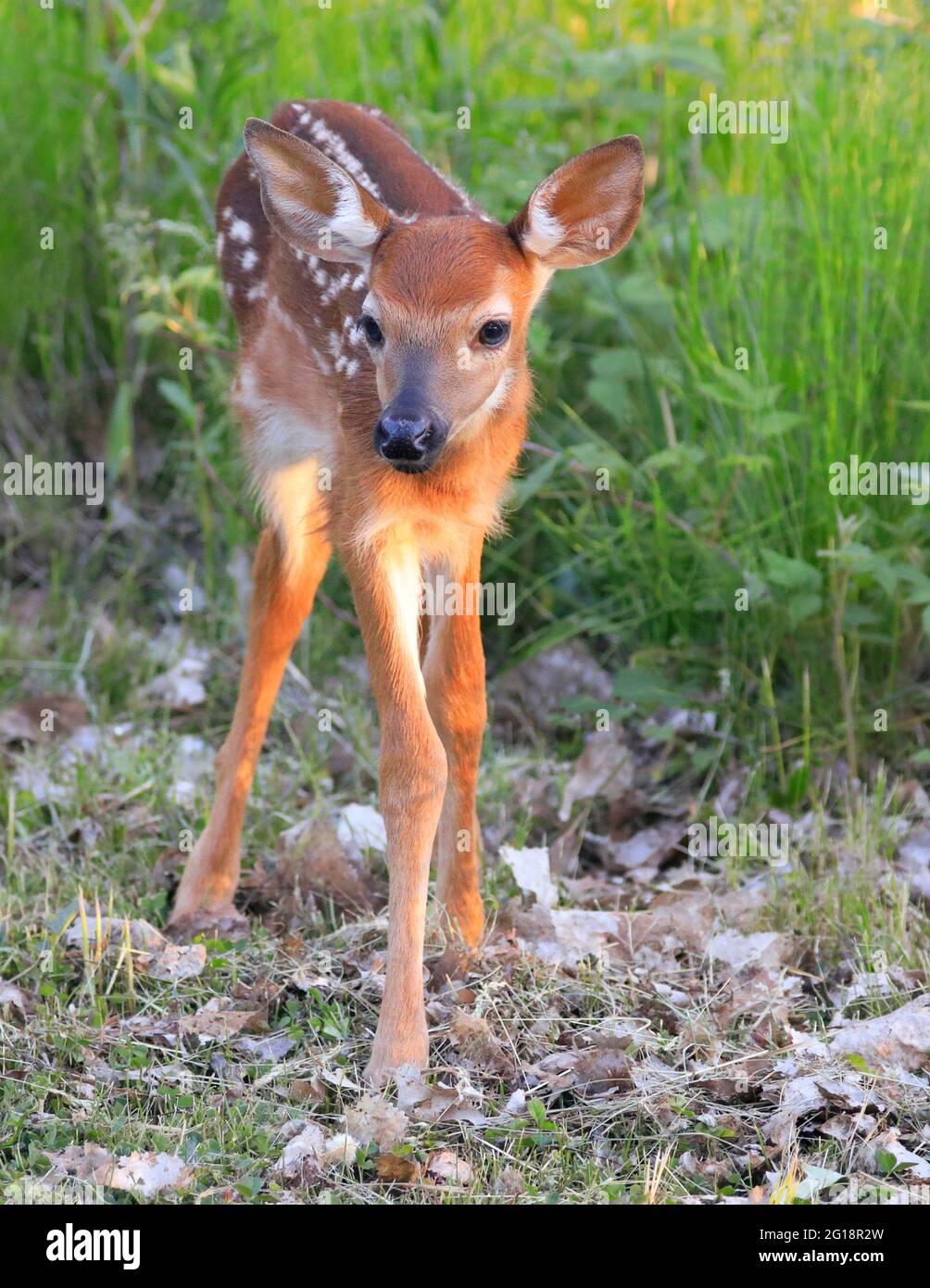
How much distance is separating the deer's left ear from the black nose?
2.12 feet

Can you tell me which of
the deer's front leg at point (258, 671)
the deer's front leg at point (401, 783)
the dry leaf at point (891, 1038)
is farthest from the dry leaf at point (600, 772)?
the dry leaf at point (891, 1038)

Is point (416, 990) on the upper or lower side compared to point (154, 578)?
lower

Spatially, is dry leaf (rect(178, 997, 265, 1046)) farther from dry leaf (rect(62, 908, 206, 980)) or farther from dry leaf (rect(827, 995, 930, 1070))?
dry leaf (rect(827, 995, 930, 1070))

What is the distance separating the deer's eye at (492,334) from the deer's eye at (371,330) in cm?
22

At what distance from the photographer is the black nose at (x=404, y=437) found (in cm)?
359

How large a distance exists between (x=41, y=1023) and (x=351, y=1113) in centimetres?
82

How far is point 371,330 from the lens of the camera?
12.7ft

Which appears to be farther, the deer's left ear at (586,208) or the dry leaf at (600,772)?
the dry leaf at (600,772)

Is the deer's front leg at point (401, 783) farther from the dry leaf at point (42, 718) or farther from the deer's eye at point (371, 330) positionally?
the dry leaf at point (42, 718)

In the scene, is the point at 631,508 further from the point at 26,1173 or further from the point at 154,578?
the point at 26,1173

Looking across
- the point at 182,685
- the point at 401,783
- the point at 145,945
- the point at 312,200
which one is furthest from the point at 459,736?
the point at 182,685

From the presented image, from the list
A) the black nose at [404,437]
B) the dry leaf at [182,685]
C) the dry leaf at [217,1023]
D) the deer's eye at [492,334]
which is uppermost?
the deer's eye at [492,334]

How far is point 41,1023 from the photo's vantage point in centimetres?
396
